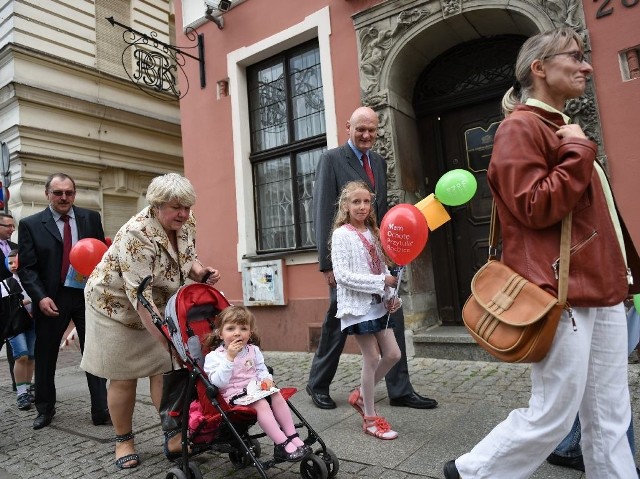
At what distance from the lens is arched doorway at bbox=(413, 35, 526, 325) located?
5.71m

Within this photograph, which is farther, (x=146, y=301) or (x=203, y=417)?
(x=146, y=301)

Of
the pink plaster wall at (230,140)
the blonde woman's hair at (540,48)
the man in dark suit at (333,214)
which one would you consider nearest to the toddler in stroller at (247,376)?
the man in dark suit at (333,214)

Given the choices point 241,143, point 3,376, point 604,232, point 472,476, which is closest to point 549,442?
point 472,476

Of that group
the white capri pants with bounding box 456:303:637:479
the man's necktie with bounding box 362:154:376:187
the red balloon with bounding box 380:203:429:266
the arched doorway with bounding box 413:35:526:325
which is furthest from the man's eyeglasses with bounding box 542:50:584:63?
the arched doorway with bounding box 413:35:526:325

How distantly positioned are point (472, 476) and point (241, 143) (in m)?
5.82

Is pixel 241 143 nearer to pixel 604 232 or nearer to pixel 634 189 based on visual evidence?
pixel 634 189

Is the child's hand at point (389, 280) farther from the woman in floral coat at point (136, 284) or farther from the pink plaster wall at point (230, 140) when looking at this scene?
the pink plaster wall at point (230, 140)

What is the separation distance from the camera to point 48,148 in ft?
34.4

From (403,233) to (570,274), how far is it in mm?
1342

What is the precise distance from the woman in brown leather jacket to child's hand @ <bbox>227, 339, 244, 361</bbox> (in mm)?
1233

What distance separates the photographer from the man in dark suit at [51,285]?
4133 millimetres

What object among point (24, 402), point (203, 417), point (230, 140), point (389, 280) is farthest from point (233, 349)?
point (230, 140)

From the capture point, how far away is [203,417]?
2.65 meters

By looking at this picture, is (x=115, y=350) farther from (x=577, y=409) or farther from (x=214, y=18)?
(x=214, y=18)
